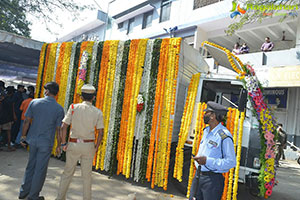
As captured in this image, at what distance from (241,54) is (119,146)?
10.1 metres

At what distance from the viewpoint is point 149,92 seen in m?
4.91

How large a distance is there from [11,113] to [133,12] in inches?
614

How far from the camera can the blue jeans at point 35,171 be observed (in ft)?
11.1

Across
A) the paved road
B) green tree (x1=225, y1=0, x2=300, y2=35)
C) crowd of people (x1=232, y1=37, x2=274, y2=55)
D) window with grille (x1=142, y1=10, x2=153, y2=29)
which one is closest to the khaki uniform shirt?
the paved road

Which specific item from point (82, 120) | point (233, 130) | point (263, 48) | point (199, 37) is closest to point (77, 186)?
point (82, 120)

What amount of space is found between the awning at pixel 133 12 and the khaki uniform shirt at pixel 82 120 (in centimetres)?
1650

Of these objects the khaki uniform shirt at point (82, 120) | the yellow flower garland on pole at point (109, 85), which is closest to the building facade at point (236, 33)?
the yellow flower garland on pole at point (109, 85)

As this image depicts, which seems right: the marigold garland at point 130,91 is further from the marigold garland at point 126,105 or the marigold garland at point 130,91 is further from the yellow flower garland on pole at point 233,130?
the yellow flower garland on pole at point 233,130

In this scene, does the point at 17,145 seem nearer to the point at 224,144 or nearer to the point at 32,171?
the point at 32,171

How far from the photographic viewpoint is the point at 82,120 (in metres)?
3.38

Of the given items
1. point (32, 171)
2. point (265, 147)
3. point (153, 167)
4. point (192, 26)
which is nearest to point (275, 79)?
point (192, 26)

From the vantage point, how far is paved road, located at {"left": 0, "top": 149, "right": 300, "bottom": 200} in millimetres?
4047

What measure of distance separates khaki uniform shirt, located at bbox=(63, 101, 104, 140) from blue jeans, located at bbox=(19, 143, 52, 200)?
559mm

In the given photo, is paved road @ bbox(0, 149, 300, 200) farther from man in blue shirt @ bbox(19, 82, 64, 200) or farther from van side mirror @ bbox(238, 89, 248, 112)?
van side mirror @ bbox(238, 89, 248, 112)
